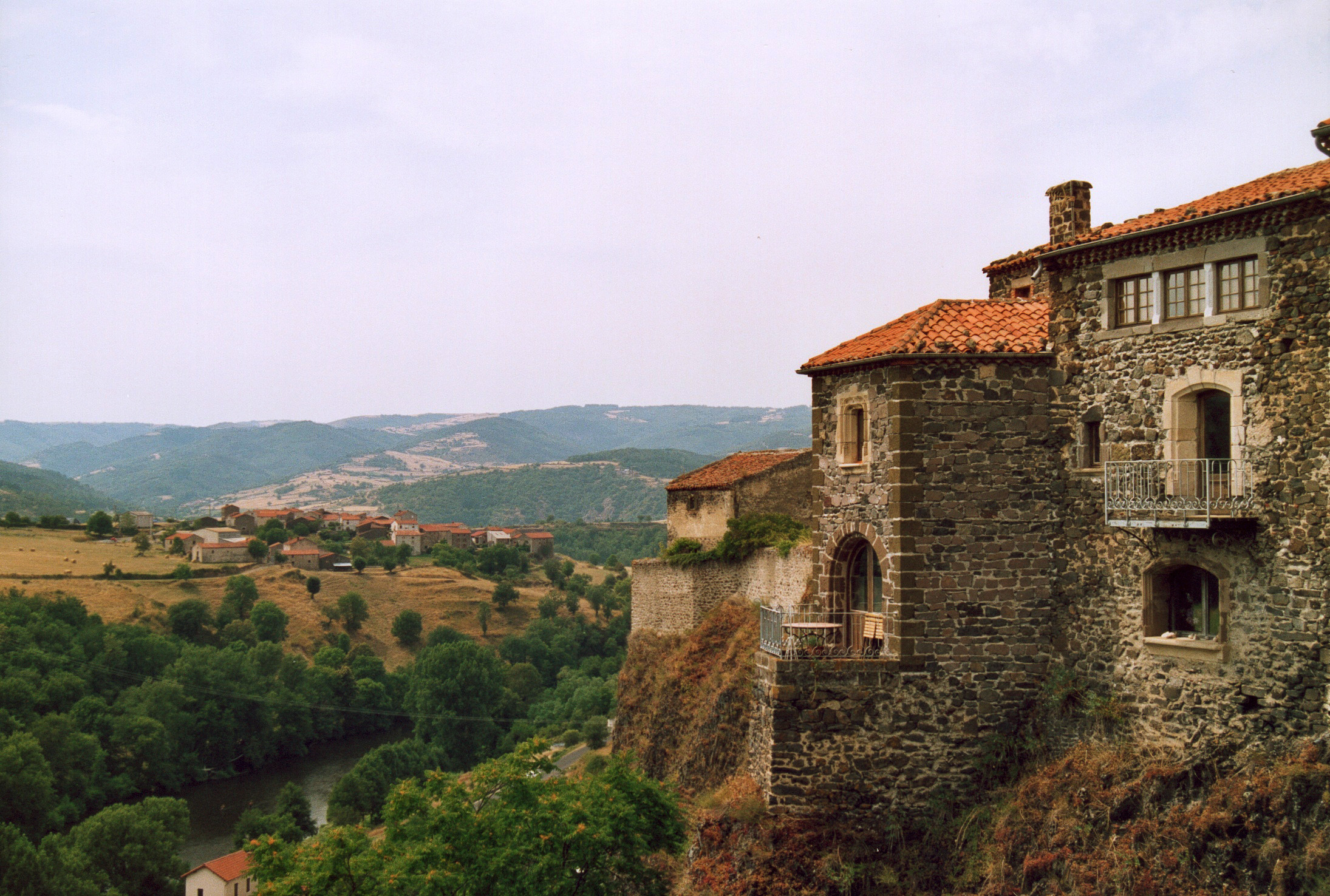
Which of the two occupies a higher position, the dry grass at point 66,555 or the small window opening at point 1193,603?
the small window opening at point 1193,603

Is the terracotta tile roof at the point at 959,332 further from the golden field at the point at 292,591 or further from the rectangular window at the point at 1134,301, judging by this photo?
the golden field at the point at 292,591

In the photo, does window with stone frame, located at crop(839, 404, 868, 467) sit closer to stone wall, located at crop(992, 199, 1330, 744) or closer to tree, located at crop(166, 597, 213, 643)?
stone wall, located at crop(992, 199, 1330, 744)

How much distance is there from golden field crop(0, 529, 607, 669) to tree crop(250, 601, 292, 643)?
171cm

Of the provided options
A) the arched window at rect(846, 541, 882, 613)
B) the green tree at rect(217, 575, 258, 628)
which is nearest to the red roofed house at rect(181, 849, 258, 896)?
the arched window at rect(846, 541, 882, 613)

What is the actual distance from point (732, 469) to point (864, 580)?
1764 cm

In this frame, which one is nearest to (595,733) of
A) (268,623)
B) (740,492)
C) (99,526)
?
(740,492)

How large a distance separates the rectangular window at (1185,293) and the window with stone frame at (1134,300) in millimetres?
210

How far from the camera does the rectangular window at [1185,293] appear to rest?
14773 mm

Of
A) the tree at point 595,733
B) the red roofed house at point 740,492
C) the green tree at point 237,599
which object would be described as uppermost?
the red roofed house at point 740,492

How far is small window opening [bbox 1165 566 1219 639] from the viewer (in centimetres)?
1480

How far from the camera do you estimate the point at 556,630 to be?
111 metres

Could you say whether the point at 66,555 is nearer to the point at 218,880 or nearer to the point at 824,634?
the point at 218,880

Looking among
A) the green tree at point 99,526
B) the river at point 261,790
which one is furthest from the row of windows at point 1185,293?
the green tree at point 99,526

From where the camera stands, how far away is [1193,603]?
15086 mm
